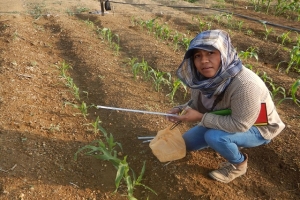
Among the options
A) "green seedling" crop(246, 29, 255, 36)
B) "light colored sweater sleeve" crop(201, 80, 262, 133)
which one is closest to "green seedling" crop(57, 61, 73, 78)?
"light colored sweater sleeve" crop(201, 80, 262, 133)

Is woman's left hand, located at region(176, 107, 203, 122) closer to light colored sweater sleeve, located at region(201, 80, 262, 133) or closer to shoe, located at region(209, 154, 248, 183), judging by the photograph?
light colored sweater sleeve, located at region(201, 80, 262, 133)

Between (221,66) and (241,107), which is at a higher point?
(221,66)

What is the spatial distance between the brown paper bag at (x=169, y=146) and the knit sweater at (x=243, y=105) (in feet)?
1.04

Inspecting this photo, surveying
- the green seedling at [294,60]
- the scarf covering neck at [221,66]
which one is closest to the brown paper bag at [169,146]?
the scarf covering neck at [221,66]

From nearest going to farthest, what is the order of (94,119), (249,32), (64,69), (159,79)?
(94,119)
(159,79)
(64,69)
(249,32)

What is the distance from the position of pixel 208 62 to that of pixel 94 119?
164cm

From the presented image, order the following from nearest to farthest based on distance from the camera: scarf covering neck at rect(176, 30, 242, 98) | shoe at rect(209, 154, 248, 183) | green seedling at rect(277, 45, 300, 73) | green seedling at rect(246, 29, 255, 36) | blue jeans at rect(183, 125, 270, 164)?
scarf covering neck at rect(176, 30, 242, 98), blue jeans at rect(183, 125, 270, 164), shoe at rect(209, 154, 248, 183), green seedling at rect(277, 45, 300, 73), green seedling at rect(246, 29, 255, 36)

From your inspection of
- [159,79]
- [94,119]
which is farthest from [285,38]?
[94,119]

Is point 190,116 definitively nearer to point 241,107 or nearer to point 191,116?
point 191,116

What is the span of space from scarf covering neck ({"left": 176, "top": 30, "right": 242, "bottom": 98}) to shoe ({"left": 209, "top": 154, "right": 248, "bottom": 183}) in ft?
1.99

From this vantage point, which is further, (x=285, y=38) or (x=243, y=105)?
(x=285, y=38)

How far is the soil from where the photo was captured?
2314mm

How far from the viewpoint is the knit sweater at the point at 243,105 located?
6.18 ft

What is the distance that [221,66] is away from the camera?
6.22 feet
